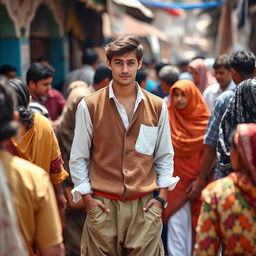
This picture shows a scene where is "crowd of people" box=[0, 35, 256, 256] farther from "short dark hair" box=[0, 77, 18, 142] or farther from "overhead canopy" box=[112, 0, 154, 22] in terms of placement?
"overhead canopy" box=[112, 0, 154, 22]

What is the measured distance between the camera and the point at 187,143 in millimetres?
5023

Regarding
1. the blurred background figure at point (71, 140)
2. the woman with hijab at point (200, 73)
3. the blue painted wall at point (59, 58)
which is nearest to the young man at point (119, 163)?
the blurred background figure at point (71, 140)

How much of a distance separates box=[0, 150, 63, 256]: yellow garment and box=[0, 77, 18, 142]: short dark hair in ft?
0.34

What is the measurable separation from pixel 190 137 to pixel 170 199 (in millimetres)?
607

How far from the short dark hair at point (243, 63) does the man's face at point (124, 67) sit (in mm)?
1232

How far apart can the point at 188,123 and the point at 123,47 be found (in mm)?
1961

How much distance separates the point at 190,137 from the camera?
5.07m

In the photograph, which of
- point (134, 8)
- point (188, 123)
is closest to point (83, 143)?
point (188, 123)

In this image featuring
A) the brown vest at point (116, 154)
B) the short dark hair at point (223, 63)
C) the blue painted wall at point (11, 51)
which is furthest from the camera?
the blue painted wall at point (11, 51)

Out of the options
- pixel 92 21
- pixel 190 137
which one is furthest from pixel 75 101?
pixel 92 21

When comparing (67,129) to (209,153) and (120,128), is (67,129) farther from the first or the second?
(120,128)

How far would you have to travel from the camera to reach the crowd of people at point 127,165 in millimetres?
2303

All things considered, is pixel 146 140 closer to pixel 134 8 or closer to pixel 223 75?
pixel 223 75

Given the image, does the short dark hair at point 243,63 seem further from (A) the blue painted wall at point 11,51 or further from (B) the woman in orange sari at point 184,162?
(A) the blue painted wall at point 11,51
